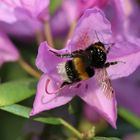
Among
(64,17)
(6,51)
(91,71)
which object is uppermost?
(64,17)

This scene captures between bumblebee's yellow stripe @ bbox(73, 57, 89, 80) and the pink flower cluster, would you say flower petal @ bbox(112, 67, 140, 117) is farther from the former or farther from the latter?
bumblebee's yellow stripe @ bbox(73, 57, 89, 80)

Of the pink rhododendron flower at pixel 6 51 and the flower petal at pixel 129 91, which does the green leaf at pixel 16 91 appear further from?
the flower petal at pixel 129 91

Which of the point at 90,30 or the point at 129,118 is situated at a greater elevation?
the point at 90,30

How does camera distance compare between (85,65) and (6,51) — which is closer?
(85,65)

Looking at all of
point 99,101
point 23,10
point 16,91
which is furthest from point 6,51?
point 99,101

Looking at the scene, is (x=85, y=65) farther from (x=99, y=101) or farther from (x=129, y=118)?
(x=129, y=118)

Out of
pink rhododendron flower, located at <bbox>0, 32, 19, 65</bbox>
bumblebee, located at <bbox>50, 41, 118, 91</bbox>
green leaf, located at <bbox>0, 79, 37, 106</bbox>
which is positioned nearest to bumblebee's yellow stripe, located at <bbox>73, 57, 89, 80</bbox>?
bumblebee, located at <bbox>50, 41, 118, 91</bbox>

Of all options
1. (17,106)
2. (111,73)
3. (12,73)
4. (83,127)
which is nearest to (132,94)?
(83,127)

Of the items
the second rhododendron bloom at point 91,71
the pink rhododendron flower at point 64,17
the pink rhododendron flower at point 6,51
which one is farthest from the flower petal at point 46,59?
the pink rhododendron flower at point 64,17

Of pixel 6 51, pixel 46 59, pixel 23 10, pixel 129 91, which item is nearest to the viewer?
pixel 46 59
